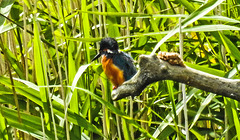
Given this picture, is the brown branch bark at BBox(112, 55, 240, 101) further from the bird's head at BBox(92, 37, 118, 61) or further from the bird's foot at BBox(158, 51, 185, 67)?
the bird's head at BBox(92, 37, 118, 61)

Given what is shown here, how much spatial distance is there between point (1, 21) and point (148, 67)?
2.97 feet

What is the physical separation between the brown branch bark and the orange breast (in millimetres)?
127

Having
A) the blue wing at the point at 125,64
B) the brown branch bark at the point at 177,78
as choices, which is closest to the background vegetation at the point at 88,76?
the blue wing at the point at 125,64

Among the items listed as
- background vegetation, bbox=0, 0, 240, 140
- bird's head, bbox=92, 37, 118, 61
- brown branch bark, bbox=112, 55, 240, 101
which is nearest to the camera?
brown branch bark, bbox=112, 55, 240, 101

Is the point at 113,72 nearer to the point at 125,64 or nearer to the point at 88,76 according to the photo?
the point at 125,64

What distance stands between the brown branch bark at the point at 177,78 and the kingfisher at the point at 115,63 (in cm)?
13

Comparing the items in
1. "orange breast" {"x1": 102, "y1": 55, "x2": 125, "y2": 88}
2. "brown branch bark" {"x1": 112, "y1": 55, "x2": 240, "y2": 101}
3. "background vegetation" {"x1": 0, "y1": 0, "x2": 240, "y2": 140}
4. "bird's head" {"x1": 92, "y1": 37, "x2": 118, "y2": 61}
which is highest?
"bird's head" {"x1": 92, "y1": 37, "x2": 118, "y2": 61}

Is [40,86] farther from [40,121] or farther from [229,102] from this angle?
[229,102]

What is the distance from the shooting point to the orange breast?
932 millimetres

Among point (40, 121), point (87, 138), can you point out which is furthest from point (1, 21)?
point (87, 138)

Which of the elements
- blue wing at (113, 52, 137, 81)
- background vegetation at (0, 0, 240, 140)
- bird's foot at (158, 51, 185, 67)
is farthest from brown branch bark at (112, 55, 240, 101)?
background vegetation at (0, 0, 240, 140)

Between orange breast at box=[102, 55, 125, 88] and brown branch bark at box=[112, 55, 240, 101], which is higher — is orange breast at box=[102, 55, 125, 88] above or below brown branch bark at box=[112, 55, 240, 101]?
below

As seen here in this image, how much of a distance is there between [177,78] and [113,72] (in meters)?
0.18

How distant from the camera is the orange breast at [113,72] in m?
0.93
